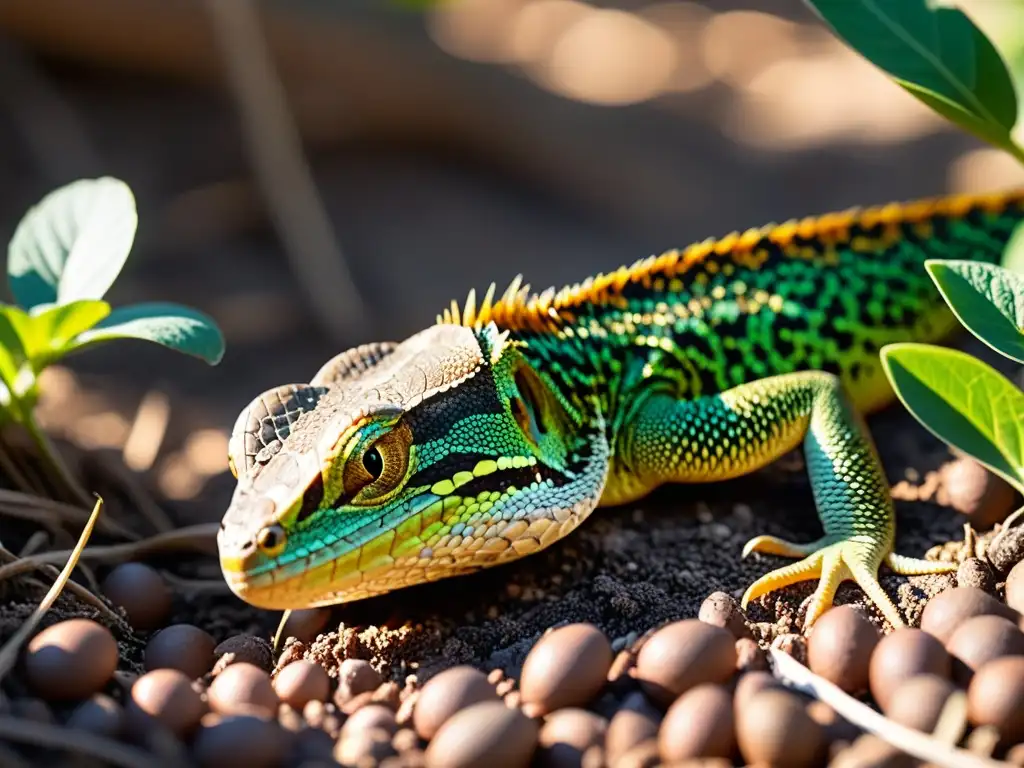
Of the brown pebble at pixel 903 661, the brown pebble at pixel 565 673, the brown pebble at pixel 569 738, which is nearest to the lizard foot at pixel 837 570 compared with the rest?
the brown pebble at pixel 903 661

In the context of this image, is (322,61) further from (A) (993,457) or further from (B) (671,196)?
(A) (993,457)

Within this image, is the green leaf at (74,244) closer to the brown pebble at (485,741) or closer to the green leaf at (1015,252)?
the brown pebble at (485,741)

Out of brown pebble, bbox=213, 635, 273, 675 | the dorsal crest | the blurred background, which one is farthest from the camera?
the blurred background

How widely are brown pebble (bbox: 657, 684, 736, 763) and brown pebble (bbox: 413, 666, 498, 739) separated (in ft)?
1.45

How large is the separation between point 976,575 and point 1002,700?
71 centimetres

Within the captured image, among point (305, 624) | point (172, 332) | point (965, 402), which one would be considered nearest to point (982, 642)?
point (965, 402)

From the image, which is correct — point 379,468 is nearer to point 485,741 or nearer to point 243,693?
point 243,693

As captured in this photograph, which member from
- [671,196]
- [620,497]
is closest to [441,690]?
[620,497]

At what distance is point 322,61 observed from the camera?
8.52 meters

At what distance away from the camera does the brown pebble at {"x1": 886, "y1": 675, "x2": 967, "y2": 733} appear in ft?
7.81

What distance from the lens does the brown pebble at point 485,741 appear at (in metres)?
2.38

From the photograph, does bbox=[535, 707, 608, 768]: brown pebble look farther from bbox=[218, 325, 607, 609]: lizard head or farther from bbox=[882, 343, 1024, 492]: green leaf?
bbox=[882, 343, 1024, 492]: green leaf

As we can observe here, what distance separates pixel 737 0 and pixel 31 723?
10.4 metres

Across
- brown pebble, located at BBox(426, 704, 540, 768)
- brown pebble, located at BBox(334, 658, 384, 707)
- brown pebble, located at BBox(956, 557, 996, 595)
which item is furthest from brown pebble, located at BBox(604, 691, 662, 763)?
brown pebble, located at BBox(956, 557, 996, 595)
